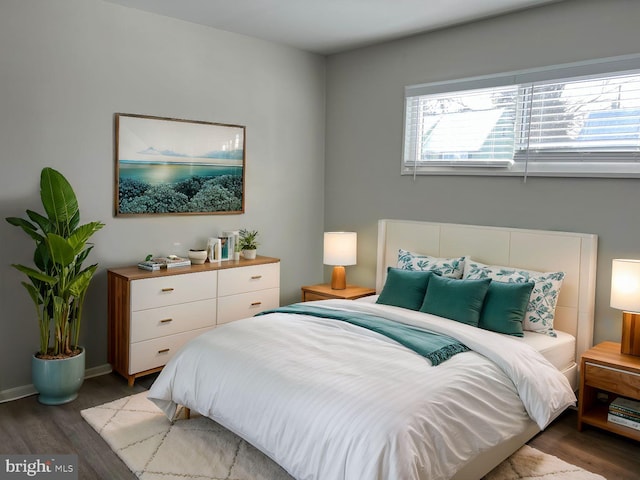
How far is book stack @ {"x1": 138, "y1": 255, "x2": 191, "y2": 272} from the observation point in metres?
3.82

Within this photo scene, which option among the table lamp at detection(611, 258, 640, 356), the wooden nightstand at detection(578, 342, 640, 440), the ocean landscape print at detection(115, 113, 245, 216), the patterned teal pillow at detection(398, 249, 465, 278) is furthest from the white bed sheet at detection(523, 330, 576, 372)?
the ocean landscape print at detection(115, 113, 245, 216)

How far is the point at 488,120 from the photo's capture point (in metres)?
4.03

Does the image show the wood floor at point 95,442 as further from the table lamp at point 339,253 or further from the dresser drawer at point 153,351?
the table lamp at point 339,253

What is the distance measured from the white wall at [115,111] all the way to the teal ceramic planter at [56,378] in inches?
11.2

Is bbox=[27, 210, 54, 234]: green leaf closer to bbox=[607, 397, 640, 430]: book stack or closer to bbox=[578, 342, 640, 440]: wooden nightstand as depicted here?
bbox=[578, 342, 640, 440]: wooden nightstand

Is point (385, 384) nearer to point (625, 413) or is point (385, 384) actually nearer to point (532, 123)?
point (625, 413)

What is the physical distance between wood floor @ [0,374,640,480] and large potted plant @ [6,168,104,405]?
0.17 meters

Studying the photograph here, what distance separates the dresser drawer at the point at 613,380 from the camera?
294 cm

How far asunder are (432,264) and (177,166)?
6.74ft

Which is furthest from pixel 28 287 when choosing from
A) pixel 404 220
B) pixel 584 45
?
pixel 584 45

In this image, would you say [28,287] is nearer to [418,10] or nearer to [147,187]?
[147,187]

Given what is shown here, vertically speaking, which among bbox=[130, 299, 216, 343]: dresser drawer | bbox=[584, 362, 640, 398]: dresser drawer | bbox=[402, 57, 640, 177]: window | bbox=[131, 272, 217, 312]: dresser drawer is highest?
bbox=[402, 57, 640, 177]: window

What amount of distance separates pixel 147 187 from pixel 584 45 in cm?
312

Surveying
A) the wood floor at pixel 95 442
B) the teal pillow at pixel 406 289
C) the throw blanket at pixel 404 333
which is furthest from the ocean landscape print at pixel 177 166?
the teal pillow at pixel 406 289
